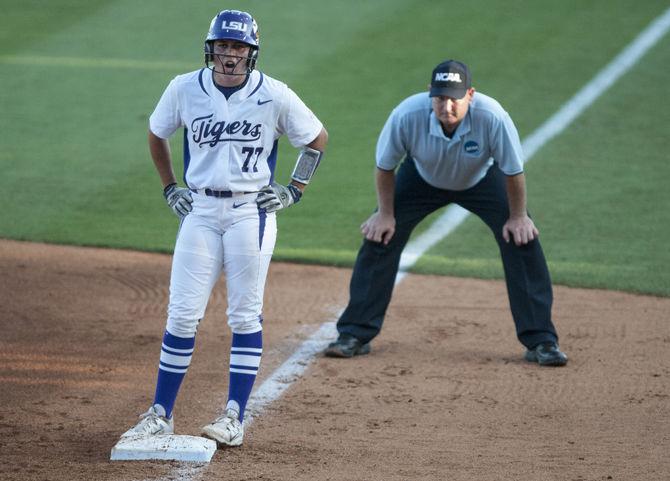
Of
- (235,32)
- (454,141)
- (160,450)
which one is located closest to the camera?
(160,450)

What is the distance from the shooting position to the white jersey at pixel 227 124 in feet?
17.8

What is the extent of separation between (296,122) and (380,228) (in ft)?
5.21

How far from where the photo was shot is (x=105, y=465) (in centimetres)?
515

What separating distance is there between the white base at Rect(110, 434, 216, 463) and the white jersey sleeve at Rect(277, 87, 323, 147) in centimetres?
154

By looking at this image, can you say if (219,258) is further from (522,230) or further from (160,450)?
(522,230)

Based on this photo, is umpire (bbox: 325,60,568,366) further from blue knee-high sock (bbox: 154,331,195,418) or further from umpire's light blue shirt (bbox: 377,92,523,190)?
blue knee-high sock (bbox: 154,331,195,418)

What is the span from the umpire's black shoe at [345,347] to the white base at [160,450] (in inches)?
72.9

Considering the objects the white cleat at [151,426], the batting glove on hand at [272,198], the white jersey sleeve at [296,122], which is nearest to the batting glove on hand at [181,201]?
the batting glove on hand at [272,198]

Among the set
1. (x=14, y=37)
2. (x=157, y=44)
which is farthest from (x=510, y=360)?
(x=14, y=37)

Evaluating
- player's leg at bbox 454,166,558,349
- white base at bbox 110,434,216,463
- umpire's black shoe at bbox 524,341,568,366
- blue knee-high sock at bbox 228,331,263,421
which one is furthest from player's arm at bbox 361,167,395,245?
white base at bbox 110,434,216,463

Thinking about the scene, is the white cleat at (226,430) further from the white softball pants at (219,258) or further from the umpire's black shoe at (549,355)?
the umpire's black shoe at (549,355)

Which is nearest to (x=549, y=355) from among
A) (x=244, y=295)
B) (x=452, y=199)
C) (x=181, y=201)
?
(x=452, y=199)

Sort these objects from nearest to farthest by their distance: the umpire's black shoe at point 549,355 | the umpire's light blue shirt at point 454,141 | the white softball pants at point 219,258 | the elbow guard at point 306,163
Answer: the white softball pants at point 219,258 < the elbow guard at point 306,163 < the umpire's light blue shirt at point 454,141 < the umpire's black shoe at point 549,355

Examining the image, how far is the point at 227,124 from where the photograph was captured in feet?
17.8
